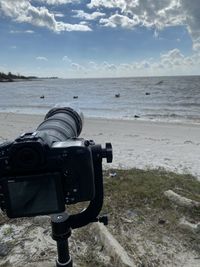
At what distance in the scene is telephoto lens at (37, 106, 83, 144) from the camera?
5.71ft

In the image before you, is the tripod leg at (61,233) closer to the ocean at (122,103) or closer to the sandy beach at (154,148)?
the ocean at (122,103)

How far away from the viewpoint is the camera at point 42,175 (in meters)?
1.43

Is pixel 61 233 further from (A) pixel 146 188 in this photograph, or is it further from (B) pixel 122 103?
(B) pixel 122 103

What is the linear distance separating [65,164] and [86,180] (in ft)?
0.45

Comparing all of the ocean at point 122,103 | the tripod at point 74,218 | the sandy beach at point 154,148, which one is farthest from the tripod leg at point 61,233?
the sandy beach at point 154,148

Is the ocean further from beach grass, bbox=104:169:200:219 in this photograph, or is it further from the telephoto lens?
beach grass, bbox=104:169:200:219

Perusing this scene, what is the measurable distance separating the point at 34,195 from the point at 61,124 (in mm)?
583

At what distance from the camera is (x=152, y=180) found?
4805 millimetres

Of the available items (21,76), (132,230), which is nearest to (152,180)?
(132,230)

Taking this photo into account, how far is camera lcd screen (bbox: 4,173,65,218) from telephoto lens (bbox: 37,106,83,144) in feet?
0.74

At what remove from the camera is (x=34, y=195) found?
1.48 metres

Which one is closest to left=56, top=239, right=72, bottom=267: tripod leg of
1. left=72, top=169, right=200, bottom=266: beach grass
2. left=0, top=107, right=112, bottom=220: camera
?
left=0, top=107, right=112, bottom=220: camera

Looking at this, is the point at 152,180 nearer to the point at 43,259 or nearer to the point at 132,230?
the point at 132,230

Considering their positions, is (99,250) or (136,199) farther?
(136,199)
